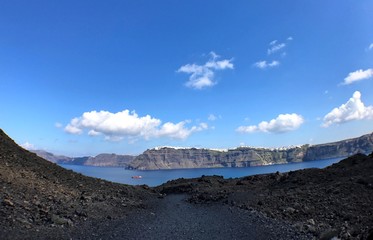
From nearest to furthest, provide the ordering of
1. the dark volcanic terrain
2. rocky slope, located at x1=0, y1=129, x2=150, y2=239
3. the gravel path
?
rocky slope, located at x1=0, y1=129, x2=150, y2=239 → the dark volcanic terrain → the gravel path

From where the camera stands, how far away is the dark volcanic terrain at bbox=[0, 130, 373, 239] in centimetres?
1641

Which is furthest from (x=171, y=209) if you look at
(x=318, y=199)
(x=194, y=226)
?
(x=318, y=199)

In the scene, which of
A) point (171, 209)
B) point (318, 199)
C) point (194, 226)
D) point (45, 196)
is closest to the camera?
point (194, 226)

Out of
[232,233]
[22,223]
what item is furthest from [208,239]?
[22,223]

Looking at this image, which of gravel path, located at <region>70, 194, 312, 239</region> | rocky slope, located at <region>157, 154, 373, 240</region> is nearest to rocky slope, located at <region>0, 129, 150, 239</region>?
gravel path, located at <region>70, 194, 312, 239</region>

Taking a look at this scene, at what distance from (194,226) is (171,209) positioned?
7.97 meters

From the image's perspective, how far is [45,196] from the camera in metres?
21.0

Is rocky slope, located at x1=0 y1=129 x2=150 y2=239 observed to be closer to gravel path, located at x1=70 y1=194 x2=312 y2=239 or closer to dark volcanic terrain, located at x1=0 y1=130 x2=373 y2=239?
dark volcanic terrain, located at x1=0 y1=130 x2=373 y2=239

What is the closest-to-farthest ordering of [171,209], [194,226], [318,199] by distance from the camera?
[194,226] < [318,199] < [171,209]

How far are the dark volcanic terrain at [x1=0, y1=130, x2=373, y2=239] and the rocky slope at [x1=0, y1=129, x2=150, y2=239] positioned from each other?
4 centimetres

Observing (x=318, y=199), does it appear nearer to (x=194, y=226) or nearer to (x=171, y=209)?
(x=194, y=226)

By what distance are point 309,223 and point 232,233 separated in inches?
173

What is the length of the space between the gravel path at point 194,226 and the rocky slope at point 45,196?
5.43 ft

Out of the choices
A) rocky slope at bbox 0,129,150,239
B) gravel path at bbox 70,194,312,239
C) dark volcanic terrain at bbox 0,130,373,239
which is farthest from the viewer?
gravel path at bbox 70,194,312,239
